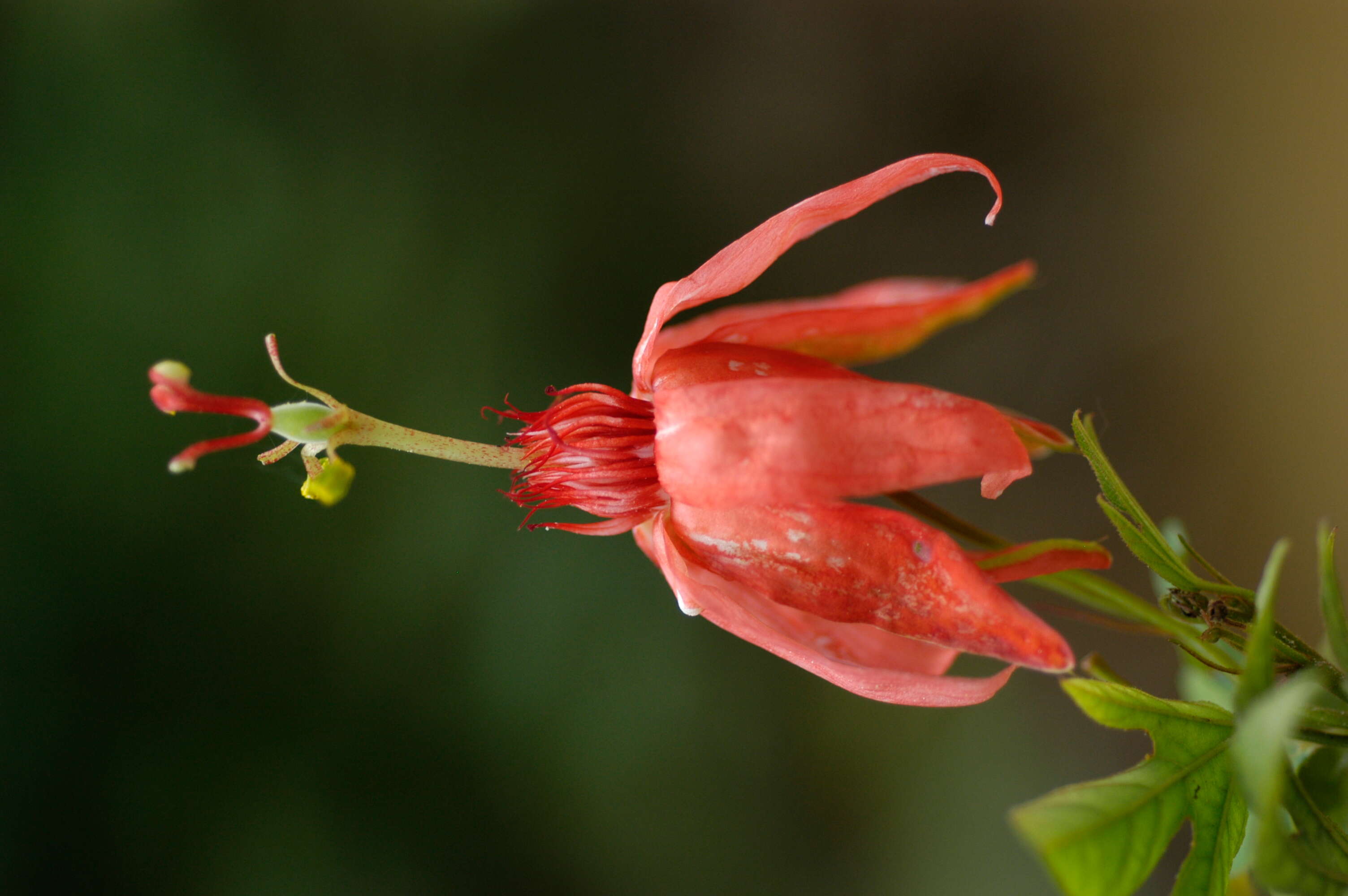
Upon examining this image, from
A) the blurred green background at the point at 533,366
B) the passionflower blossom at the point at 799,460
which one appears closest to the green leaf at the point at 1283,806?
the passionflower blossom at the point at 799,460

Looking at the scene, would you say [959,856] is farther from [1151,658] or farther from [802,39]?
[802,39]

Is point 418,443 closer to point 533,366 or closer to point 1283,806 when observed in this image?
point 1283,806

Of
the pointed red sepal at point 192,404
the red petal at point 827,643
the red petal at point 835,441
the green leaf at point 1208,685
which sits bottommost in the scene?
the green leaf at point 1208,685

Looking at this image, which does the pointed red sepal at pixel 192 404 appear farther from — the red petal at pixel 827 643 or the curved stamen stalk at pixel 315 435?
the red petal at pixel 827 643

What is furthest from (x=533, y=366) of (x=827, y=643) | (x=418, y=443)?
(x=827, y=643)

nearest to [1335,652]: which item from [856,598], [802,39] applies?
[856,598]

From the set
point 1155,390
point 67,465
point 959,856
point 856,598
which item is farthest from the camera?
point 959,856

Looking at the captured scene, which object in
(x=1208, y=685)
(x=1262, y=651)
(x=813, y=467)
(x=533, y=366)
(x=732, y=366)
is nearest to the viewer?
(x=1262, y=651)
